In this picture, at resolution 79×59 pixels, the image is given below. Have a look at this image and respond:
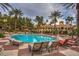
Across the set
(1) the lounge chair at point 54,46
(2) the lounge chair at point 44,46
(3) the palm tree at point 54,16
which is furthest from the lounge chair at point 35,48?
(3) the palm tree at point 54,16

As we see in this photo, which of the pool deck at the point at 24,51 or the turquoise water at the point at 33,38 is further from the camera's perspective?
the turquoise water at the point at 33,38

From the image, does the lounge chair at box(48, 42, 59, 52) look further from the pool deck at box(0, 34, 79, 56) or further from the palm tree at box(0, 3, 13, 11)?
the palm tree at box(0, 3, 13, 11)

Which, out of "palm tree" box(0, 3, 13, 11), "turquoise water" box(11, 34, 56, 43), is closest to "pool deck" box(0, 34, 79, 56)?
"turquoise water" box(11, 34, 56, 43)

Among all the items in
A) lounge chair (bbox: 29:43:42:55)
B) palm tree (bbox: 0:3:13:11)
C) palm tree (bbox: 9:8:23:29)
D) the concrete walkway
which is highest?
palm tree (bbox: 0:3:13:11)

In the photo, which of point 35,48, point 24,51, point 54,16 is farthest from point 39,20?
point 24,51

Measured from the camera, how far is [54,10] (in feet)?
14.2

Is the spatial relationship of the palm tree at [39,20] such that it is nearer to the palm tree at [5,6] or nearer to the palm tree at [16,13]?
the palm tree at [16,13]

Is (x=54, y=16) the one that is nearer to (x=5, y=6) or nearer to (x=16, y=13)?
(x=16, y=13)

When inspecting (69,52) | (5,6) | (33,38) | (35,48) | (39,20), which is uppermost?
(5,6)

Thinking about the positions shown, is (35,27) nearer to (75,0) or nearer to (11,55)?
(11,55)

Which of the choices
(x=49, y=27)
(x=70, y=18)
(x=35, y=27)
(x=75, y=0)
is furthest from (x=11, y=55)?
(x=75, y=0)

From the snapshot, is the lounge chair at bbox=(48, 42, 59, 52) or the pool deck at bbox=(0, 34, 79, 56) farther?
the lounge chair at bbox=(48, 42, 59, 52)

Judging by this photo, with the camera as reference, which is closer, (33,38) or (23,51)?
(23,51)

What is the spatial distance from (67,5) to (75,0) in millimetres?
294
